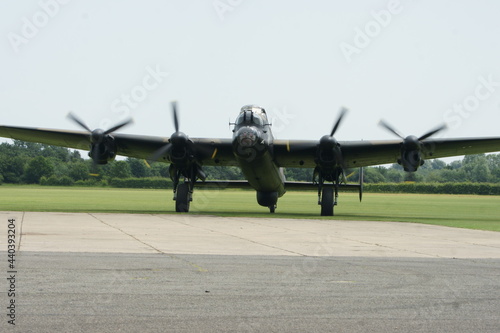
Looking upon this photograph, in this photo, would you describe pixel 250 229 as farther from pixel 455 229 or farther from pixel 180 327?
pixel 180 327

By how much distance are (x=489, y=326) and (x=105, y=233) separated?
12.5 meters

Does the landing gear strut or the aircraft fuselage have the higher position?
the aircraft fuselage

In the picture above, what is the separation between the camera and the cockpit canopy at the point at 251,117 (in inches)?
1094

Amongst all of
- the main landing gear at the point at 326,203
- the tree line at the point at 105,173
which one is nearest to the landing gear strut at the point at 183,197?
the main landing gear at the point at 326,203

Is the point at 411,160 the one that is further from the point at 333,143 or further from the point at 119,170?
the point at 119,170

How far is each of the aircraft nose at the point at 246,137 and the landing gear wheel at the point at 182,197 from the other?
555cm

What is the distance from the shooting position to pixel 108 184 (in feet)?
344

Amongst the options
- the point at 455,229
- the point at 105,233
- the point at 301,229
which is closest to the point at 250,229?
the point at 301,229

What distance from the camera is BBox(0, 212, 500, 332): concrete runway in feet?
22.5

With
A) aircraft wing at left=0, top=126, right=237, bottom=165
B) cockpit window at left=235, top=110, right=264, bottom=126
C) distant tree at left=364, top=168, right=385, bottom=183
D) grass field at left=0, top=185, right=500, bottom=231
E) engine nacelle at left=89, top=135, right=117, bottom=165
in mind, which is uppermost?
distant tree at left=364, top=168, right=385, bottom=183

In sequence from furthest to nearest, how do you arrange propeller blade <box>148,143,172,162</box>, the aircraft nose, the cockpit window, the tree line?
the tree line → propeller blade <box>148,143,172,162</box> → the cockpit window → the aircraft nose

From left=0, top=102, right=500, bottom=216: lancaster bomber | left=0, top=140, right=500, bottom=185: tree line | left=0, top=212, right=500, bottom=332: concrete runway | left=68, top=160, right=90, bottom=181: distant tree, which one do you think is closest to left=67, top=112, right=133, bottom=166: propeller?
left=0, top=102, right=500, bottom=216: lancaster bomber

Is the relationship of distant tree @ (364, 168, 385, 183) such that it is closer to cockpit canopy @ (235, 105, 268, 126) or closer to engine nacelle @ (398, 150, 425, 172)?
engine nacelle @ (398, 150, 425, 172)

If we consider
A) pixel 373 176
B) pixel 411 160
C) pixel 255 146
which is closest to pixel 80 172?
pixel 373 176
